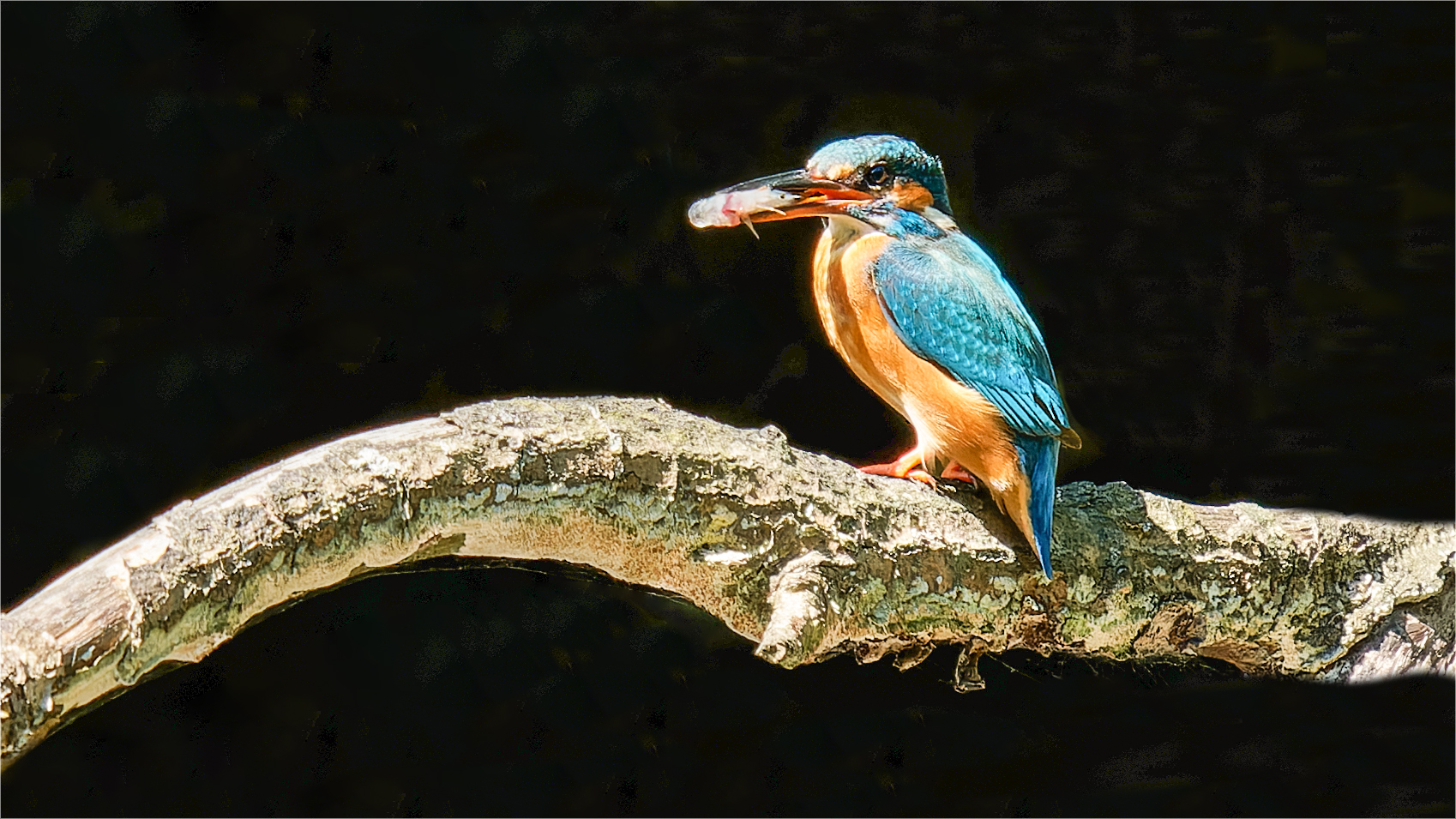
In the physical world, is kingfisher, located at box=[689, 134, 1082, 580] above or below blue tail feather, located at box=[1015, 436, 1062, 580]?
above

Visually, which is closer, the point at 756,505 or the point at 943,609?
the point at 756,505

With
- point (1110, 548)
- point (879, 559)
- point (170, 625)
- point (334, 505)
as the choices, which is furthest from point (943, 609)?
point (170, 625)

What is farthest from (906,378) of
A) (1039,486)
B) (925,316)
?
(1039,486)

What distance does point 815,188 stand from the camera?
1423 mm

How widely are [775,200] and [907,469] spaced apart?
0.40 meters

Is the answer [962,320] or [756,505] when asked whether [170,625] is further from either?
[962,320]

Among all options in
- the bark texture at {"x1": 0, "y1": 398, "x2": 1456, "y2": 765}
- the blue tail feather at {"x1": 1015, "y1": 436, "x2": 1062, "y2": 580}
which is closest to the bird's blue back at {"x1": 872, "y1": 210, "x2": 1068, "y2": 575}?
the blue tail feather at {"x1": 1015, "y1": 436, "x2": 1062, "y2": 580}

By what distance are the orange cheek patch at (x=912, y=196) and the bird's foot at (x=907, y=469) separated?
32cm

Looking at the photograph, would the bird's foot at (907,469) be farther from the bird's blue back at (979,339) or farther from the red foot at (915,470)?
the bird's blue back at (979,339)

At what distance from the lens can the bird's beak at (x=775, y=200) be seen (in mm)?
1402

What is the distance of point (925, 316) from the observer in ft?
4.59

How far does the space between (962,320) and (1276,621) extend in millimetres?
633

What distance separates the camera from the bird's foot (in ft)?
5.01

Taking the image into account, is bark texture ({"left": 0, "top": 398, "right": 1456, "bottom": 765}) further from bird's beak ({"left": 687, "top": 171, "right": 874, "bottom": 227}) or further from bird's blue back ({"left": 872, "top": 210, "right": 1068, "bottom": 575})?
bird's beak ({"left": 687, "top": 171, "right": 874, "bottom": 227})
